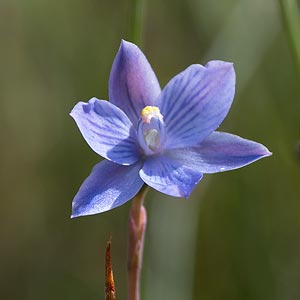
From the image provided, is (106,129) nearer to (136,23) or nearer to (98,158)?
(136,23)

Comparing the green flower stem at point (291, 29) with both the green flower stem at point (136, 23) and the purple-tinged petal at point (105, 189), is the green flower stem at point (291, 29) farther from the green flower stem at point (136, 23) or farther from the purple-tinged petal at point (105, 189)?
the purple-tinged petal at point (105, 189)

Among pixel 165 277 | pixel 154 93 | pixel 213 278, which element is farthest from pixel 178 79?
pixel 213 278

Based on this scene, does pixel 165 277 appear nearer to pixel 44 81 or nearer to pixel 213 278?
pixel 213 278

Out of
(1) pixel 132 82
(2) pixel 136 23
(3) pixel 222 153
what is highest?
(2) pixel 136 23

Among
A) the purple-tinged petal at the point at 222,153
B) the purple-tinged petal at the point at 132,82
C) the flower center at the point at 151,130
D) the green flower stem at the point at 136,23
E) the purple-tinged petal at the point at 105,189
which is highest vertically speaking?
the green flower stem at the point at 136,23

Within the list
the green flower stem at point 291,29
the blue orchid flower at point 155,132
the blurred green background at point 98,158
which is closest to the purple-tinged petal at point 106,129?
the blue orchid flower at point 155,132

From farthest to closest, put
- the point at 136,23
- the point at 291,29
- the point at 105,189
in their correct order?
the point at 291,29
the point at 136,23
the point at 105,189

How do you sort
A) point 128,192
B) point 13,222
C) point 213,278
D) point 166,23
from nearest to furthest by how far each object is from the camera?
point 128,192 → point 213,278 → point 13,222 → point 166,23

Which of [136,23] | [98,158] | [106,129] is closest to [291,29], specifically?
[136,23]
